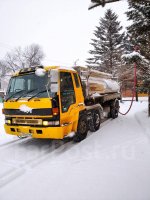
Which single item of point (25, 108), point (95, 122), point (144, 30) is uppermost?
point (144, 30)

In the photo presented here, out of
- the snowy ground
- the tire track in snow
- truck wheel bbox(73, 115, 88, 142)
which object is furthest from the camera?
truck wheel bbox(73, 115, 88, 142)

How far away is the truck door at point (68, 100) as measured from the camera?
5984mm

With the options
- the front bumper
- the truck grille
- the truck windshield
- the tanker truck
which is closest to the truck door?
the tanker truck

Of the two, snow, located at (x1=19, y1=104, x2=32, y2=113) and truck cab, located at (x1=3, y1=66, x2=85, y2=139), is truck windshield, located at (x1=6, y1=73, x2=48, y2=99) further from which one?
snow, located at (x1=19, y1=104, x2=32, y2=113)

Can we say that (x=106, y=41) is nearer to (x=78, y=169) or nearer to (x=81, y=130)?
(x=81, y=130)

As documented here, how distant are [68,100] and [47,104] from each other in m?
0.86

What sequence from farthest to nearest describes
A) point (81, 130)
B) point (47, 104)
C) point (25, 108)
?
point (81, 130) < point (25, 108) < point (47, 104)

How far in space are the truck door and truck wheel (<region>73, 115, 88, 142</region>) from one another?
36 centimetres

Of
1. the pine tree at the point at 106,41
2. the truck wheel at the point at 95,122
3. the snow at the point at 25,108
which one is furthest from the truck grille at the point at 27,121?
the pine tree at the point at 106,41

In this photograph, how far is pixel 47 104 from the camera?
18.5ft

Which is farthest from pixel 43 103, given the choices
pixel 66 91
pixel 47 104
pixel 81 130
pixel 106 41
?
pixel 106 41

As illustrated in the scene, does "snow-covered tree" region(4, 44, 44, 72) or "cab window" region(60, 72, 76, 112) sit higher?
"snow-covered tree" region(4, 44, 44, 72)

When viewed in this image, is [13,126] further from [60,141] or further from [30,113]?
[60,141]

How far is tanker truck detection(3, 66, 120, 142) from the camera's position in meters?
5.70
